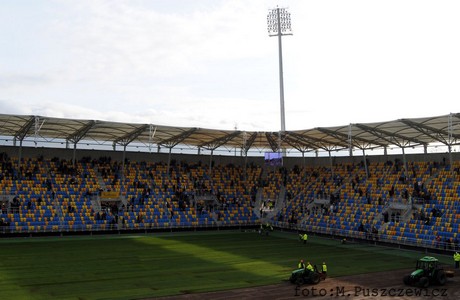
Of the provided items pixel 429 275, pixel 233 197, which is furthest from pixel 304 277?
pixel 233 197

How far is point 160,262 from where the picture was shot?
1243 inches

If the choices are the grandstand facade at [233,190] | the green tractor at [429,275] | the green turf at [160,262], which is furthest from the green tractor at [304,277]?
the grandstand facade at [233,190]

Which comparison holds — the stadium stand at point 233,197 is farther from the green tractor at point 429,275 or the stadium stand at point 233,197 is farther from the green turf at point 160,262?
the green tractor at point 429,275

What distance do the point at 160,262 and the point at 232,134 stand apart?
2342cm

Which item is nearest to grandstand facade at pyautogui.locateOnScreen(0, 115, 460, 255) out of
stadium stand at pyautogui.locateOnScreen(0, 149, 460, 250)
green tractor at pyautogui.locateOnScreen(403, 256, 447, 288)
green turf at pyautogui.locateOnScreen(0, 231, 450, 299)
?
stadium stand at pyautogui.locateOnScreen(0, 149, 460, 250)

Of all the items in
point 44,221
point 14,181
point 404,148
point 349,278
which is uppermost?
point 404,148

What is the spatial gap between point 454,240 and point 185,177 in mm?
32157

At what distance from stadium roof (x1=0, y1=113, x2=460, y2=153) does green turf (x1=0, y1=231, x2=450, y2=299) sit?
33.7 feet

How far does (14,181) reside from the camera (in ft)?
157

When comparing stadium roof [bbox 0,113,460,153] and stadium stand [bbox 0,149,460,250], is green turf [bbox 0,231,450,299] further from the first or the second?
stadium roof [bbox 0,113,460,153]

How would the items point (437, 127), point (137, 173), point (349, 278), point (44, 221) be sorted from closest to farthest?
point (349, 278), point (437, 127), point (44, 221), point (137, 173)

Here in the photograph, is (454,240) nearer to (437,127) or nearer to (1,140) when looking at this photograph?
(437,127)

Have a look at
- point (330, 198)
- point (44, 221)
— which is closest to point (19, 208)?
point (44, 221)

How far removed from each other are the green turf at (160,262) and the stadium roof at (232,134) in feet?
33.7
